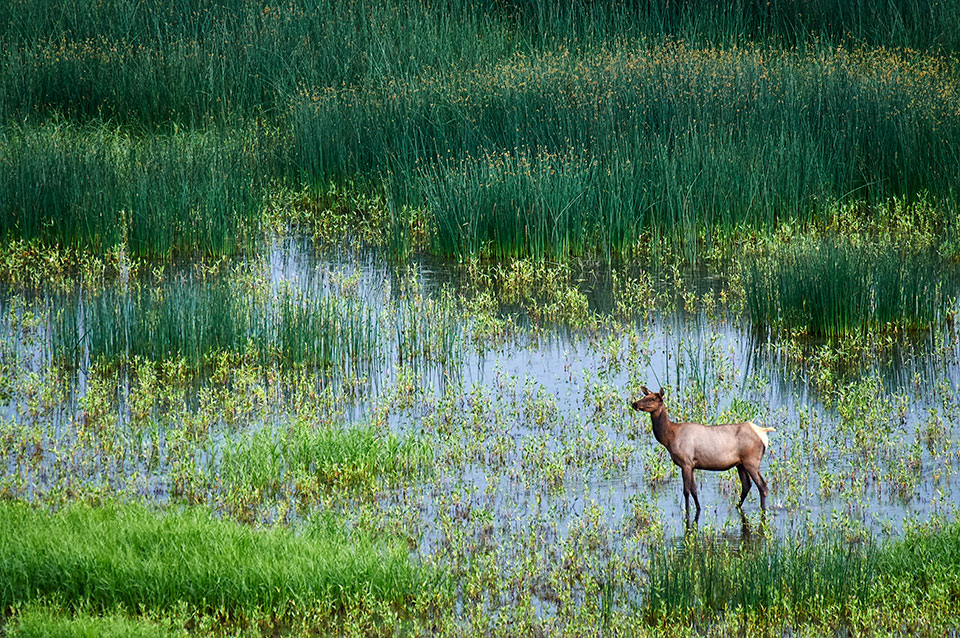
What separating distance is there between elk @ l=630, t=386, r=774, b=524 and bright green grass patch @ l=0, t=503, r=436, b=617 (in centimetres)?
159

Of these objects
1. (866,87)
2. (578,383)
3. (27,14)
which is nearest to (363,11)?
(27,14)

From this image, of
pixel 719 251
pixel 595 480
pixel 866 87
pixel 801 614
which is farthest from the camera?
pixel 866 87

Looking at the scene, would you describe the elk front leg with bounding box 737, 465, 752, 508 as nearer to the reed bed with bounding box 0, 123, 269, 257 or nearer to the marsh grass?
the marsh grass

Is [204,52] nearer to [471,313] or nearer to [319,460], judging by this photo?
[471,313]

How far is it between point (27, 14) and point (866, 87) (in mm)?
12511

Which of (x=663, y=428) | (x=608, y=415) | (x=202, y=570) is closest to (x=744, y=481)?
(x=663, y=428)

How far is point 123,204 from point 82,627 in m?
8.76

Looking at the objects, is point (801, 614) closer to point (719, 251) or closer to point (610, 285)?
point (610, 285)

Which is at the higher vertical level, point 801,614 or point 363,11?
point 363,11

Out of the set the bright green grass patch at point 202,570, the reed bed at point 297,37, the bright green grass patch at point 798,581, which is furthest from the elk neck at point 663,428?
the reed bed at point 297,37

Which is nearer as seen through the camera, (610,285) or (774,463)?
(774,463)

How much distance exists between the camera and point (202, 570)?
20.3ft

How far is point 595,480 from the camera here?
7.73m

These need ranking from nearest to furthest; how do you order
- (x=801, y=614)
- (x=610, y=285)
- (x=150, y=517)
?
(x=801, y=614) < (x=150, y=517) < (x=610, y=285)
